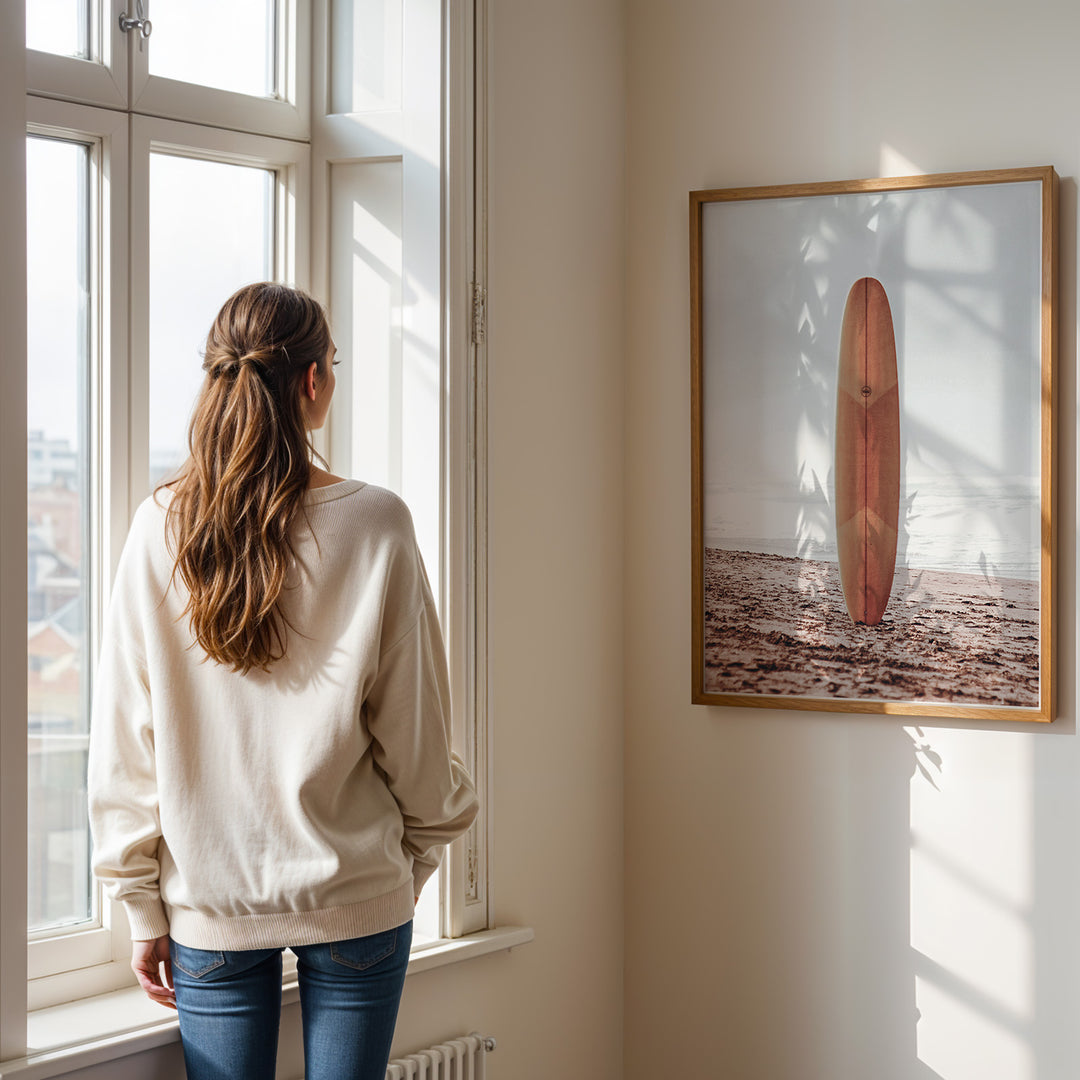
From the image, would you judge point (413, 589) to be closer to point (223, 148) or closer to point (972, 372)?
point (223, 148)

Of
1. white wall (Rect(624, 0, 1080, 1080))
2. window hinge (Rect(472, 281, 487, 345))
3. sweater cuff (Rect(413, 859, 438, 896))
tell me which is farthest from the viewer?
white wall (Rect(624, 0, 1080, 1080))

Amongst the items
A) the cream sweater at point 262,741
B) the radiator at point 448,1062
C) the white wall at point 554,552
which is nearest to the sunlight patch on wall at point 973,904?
the white wall at point 554,552

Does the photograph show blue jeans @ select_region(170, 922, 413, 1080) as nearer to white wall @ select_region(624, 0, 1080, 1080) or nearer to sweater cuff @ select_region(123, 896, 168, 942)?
sweater cuff @ select_region(123, 896, 168, 942)

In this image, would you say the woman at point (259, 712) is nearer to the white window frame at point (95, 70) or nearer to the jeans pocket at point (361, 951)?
the jeans pocket at point (361, 951)

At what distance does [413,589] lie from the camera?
60.2 inches

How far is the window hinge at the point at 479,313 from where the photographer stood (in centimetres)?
212

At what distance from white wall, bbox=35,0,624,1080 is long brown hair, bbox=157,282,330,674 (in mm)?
711

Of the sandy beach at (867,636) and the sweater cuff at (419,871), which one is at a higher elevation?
the sandy beach at (867,636)

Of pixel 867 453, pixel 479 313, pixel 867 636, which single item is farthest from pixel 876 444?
pixel 479 313

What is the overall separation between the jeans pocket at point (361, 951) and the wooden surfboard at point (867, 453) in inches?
48.3

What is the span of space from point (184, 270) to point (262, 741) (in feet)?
2.92

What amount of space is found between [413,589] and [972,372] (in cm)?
131

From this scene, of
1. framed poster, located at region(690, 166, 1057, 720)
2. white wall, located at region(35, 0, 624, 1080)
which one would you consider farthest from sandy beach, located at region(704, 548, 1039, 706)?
white wall, located at region(35, 0, 624, 1080)

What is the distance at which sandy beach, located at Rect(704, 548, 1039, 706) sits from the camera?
2262 mm
